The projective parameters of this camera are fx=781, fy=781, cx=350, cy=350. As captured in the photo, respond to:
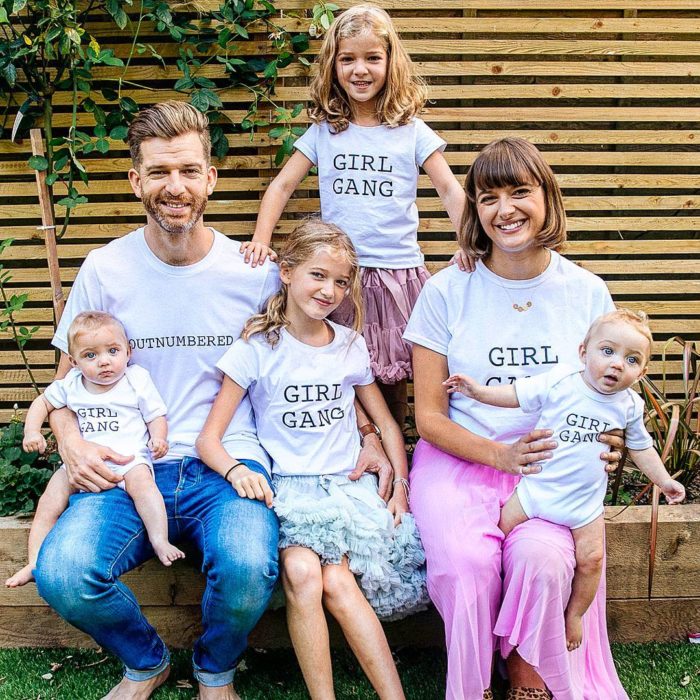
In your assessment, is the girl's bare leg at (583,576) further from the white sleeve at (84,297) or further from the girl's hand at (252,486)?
the white sleeve at (84,297)

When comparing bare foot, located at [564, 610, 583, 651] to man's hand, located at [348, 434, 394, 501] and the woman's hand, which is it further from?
man's hand, located at [348, 434, 394, 501]

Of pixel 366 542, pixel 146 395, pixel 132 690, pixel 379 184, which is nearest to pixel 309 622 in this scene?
pixel 366 542

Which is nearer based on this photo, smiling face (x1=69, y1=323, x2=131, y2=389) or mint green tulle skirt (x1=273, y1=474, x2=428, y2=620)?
mint green tulle skirt (x1=273, y1=474, x2=428, y2=620)

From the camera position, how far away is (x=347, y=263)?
99.2 inches

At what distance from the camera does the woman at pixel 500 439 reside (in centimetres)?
213

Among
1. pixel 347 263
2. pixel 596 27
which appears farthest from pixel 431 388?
pixel 596 27

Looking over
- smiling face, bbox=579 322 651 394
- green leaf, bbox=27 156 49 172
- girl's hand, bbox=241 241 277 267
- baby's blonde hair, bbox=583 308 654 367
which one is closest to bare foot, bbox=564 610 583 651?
smiling face, bbox=579 322 651 394

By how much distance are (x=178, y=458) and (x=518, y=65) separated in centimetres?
213

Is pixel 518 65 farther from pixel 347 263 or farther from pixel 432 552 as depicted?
pixel 432 552

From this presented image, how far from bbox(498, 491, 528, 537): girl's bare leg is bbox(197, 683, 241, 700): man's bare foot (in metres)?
0.94

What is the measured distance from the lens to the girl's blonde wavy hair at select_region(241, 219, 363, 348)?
2.52m

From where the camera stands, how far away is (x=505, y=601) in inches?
84.2

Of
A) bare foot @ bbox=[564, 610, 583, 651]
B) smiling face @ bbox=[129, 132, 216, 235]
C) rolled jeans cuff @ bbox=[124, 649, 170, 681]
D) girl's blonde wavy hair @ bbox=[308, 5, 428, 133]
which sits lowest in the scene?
rolled jeans cuff @ bbox=[124, 649, 170, 681]

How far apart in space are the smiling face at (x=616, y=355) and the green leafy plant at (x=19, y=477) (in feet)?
6.57
